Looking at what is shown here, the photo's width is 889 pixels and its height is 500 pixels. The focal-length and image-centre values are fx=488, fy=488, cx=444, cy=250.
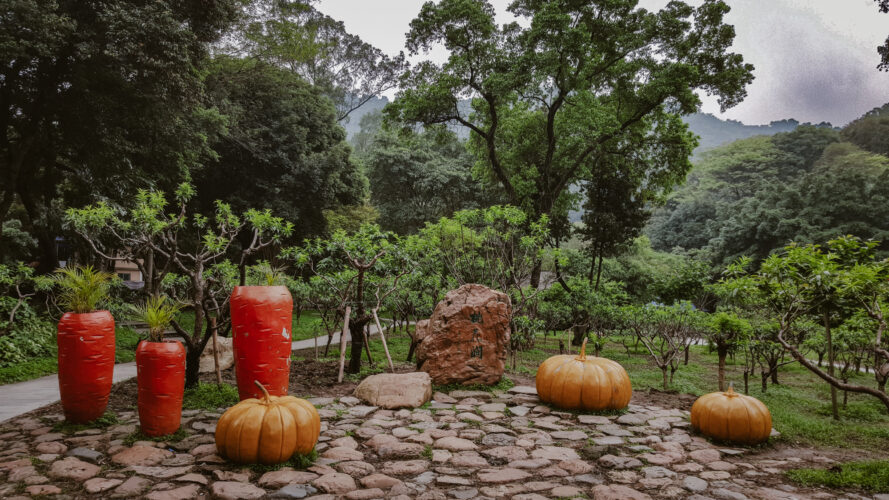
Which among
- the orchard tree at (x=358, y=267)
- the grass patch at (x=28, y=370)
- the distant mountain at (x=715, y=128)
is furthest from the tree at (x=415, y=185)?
the distant mountain at (x=715, y=128)

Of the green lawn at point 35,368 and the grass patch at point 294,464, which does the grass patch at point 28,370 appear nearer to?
the green lawn at point 35,368

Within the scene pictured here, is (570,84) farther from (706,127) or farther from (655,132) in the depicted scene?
(706,127)

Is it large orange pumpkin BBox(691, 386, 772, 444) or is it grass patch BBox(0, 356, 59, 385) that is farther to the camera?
grass patch BBox(0, 356, 59, 385)

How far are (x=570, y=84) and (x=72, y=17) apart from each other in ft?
48.0

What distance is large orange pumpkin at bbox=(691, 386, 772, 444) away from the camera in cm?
539

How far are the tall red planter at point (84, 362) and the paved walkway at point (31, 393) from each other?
4.42 feet

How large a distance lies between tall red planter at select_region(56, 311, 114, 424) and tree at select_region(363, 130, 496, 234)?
80.8 ft

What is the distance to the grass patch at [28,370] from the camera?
8.23m

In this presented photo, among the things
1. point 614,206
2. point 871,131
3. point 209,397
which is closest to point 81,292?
Result: point 209,397

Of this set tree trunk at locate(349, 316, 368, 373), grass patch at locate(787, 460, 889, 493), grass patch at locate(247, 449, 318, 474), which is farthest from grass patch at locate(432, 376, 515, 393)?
grass patch at locate(787, 460, 889, 493)

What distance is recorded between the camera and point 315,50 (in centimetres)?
2884

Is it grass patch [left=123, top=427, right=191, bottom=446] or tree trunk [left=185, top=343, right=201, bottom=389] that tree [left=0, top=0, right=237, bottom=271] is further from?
grass patch [left=123, top=427, right=191, bottom=446]

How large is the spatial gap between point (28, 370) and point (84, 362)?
5.29 m

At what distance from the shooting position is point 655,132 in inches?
773
